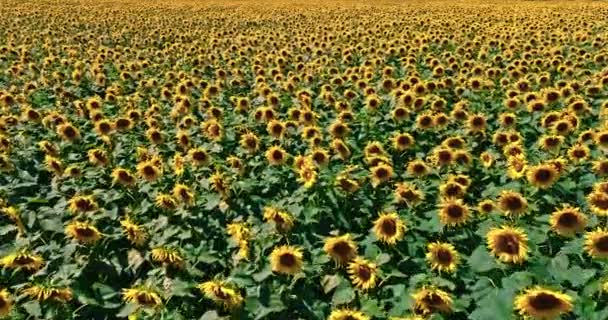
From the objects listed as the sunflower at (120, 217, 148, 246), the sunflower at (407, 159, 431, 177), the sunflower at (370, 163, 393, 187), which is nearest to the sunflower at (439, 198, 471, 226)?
the sunflower at (370, 163, 393, 187)

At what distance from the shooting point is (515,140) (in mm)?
9172

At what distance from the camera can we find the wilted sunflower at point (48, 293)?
5359 millimetres

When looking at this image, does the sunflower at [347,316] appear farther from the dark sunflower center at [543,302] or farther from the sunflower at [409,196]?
the sunflower at [409,196]

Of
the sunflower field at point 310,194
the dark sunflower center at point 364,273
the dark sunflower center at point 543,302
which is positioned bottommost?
the sunflower field at point 310,194

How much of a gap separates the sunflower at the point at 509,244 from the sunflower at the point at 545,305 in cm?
74

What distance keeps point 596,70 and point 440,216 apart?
9433 millimetres

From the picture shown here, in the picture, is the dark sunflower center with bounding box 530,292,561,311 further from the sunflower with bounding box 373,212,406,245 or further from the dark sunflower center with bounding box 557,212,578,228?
the sunflower with bounding box 373,212,406,245

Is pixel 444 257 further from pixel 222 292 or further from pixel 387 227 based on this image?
pixel 222 292

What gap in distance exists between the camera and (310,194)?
746 centimetres

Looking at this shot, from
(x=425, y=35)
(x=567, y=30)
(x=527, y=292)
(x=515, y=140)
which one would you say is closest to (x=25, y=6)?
(x=425, y=35)

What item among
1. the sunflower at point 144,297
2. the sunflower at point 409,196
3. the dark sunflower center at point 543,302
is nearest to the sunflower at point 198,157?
the sunflower at point 409,196

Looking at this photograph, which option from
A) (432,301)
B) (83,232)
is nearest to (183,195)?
(83,232)

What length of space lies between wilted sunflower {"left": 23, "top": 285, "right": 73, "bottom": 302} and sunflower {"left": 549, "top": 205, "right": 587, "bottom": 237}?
4.44m

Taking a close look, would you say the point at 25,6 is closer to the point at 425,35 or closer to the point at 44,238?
the point at 425,35
